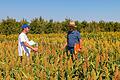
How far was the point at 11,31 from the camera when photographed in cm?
2855

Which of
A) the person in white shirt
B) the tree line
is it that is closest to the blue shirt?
the person in white shirt

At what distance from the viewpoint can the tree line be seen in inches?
1134

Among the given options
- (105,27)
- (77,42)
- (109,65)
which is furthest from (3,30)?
(109,65)

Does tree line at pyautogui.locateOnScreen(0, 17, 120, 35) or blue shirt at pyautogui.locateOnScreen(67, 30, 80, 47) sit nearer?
blue shirt at pyautogui.locateOnScreen(67, 30, 80, 47)

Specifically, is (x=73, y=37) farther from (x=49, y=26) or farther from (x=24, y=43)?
(x=49, y=26)

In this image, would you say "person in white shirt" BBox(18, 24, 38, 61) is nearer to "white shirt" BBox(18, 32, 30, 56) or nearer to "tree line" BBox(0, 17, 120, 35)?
"white shirt" BBox(18, 32, 30, 56)

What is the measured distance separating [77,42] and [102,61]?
2.18 m

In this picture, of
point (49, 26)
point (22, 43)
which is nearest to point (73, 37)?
point (22, 43)

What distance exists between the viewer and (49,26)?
30859mm

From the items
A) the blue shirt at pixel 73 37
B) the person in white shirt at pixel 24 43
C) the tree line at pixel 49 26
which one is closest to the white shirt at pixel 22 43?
the person in white shirt at pixel 24 43

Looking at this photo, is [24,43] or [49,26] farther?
[49,26]

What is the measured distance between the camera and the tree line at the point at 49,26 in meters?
28.8

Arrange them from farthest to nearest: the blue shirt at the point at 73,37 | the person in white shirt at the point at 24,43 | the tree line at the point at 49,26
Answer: the tree line at the point at 49,26 < the blue shirt at the point at 73,37 < the person in white shirt at the point at 24,43

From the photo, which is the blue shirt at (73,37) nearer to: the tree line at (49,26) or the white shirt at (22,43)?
the white shirt at (22,43)
